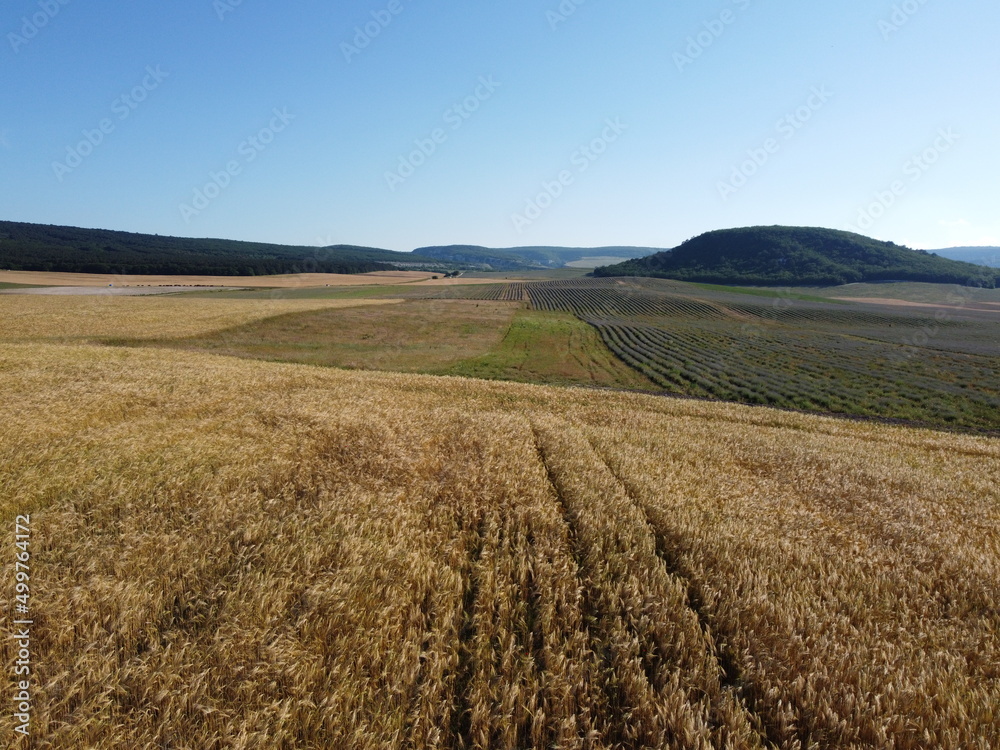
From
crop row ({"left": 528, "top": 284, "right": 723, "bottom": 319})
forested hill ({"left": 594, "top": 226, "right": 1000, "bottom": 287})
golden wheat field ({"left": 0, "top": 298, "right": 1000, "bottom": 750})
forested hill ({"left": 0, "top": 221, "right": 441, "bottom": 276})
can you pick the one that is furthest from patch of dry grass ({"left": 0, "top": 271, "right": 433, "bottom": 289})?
forested hill ({"left": 594, "top": 226, "right": 1000, "bottom": 287})

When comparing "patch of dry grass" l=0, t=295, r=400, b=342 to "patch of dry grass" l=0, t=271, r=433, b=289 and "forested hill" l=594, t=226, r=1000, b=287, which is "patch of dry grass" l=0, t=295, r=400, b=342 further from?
"forested hill" l=594, t=226, r=1000, b=287

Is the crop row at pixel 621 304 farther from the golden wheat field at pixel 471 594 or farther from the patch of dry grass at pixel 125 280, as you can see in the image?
the golden wheat field at pixel 471 594

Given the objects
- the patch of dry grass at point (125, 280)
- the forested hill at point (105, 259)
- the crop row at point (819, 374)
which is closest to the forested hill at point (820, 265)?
the crop row at point (819, 374)

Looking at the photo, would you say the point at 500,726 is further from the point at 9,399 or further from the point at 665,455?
the point at 9,399

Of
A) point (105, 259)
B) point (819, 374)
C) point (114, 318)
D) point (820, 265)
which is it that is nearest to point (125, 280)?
point (105, 259)

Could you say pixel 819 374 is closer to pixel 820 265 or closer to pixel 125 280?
pixel 125 280

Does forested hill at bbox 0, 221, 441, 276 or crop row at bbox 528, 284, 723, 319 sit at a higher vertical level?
forested hill at bbox 0, 221, 441, 276
